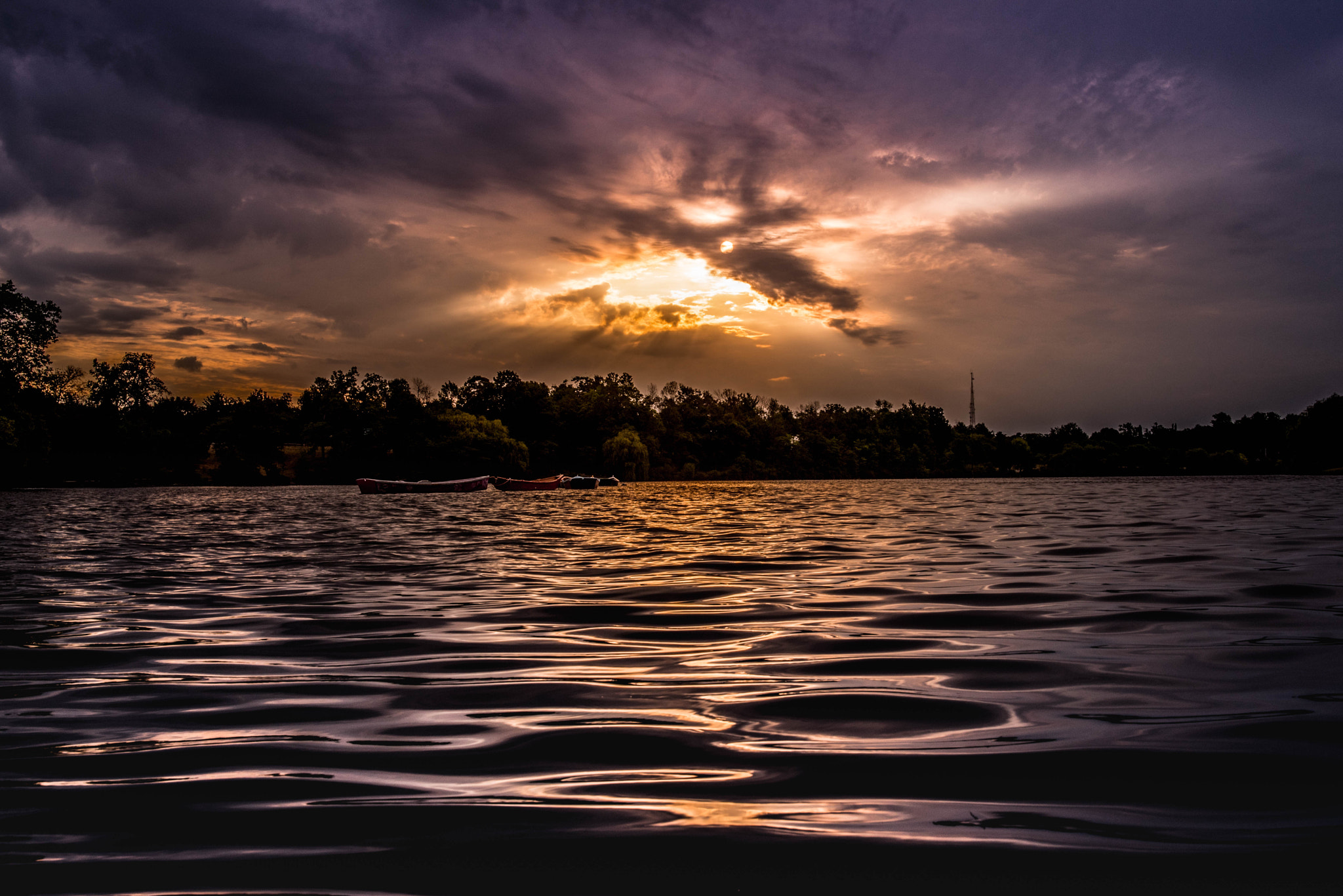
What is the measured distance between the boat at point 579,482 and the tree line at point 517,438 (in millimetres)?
20539

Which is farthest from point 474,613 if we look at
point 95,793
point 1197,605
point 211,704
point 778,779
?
point 1197,605

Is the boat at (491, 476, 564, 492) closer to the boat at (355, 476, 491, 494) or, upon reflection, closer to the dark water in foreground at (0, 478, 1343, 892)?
the boat at (355, 476, 491, 494)

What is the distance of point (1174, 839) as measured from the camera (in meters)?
2.41

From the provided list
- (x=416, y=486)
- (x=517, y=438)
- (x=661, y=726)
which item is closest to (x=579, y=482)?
(x=416, y=486)

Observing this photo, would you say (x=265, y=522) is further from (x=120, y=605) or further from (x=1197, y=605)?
(x=1197, y=605)

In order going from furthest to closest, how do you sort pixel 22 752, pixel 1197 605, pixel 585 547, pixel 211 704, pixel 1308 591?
1. pixel 585 547
2. pixel 1308 591
3. pixel 1197 605
4. pixel 211 704
5. pixel 22 752

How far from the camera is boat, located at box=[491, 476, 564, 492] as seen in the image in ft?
256

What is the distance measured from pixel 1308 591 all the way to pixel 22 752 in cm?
1062

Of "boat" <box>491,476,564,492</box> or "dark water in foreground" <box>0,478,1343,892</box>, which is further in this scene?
"boat" <box>491,476,564,492</box>

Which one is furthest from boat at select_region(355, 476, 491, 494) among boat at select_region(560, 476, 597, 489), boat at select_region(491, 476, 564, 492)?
boat at select_region(560, 476, 597, 489)

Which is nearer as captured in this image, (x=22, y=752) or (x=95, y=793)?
(x=95, y=793)

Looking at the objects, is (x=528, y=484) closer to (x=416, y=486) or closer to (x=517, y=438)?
(x=416, y=486)

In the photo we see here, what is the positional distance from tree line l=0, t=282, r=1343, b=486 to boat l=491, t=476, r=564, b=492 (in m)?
25.3

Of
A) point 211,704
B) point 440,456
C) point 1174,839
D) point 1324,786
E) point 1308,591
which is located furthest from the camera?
point 440,456
